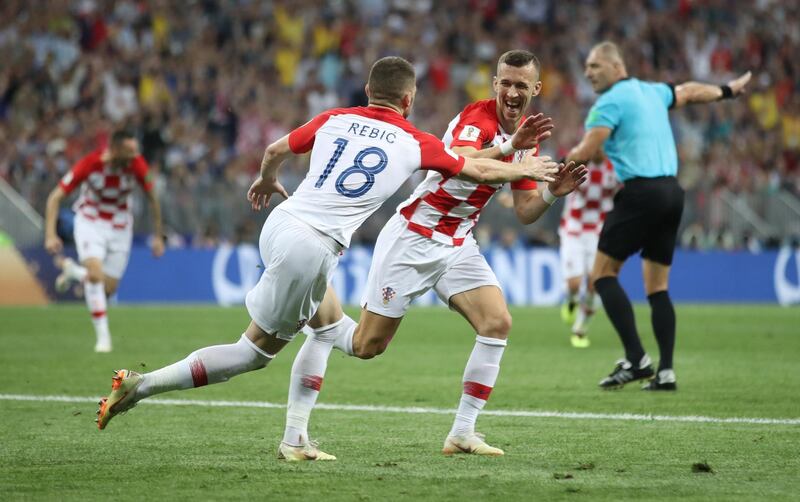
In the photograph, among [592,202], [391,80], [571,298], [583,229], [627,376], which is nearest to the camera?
[391,80]

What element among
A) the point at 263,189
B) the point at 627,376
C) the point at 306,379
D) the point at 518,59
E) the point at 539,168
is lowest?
the point at 627,376

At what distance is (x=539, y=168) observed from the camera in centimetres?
623

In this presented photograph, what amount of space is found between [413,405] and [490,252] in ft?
44.3

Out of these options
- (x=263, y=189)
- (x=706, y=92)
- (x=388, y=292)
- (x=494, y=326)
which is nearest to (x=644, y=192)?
(x=706, y=92)

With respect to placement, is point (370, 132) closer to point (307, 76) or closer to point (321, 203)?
point (321, 203)

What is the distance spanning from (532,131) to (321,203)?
45.0 inches

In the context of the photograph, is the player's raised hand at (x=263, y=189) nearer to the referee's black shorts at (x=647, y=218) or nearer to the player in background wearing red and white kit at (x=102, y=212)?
the referee's black shorts at (x=647, y=218)

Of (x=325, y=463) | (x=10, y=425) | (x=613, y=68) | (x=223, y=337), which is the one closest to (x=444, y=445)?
(x=325, y=463)

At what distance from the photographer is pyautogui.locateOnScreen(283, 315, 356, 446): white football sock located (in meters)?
6.43

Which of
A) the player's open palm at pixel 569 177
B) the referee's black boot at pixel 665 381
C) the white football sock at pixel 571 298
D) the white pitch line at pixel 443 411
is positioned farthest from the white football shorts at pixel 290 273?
the white football sock at pixel 571 298

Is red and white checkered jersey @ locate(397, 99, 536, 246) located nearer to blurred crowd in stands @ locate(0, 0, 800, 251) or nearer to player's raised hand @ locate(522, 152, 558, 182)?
player's raised hand @ locate(522, 152, 558, 182)

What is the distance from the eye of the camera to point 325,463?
20.4ft

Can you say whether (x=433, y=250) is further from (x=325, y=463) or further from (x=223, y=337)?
(x=223, y=337)

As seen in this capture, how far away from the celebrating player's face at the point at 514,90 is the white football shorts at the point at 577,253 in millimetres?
7767
